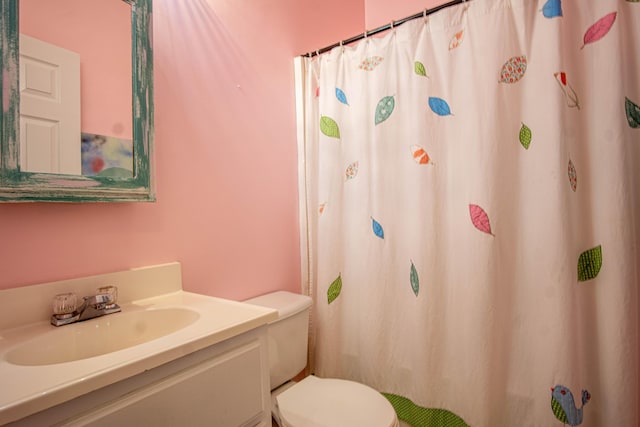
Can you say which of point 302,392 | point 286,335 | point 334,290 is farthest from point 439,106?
point 302,392

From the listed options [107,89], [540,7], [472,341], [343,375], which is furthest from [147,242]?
[540,7]

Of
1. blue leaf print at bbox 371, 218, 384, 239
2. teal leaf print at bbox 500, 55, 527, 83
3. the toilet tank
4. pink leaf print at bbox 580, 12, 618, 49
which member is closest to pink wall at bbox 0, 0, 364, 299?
the toilet tank

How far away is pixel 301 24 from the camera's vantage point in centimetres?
181

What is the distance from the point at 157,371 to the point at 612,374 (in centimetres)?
137

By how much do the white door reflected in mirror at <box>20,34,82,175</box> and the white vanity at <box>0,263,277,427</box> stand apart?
1.15ft

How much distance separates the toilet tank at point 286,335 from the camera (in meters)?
1.28

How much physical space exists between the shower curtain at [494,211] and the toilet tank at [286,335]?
268mm

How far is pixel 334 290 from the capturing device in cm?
161

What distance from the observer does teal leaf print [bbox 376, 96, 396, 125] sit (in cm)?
142

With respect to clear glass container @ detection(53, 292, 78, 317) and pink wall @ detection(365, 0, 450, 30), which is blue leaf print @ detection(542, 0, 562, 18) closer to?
pink wall @ detection(365, 0, 450, 30)

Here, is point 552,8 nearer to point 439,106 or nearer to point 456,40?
point 456,40

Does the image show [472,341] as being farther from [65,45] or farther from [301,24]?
[301,24]

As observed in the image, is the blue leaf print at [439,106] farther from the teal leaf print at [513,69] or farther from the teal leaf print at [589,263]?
the teal leaf print at [589,263]

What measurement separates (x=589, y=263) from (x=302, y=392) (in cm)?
113
